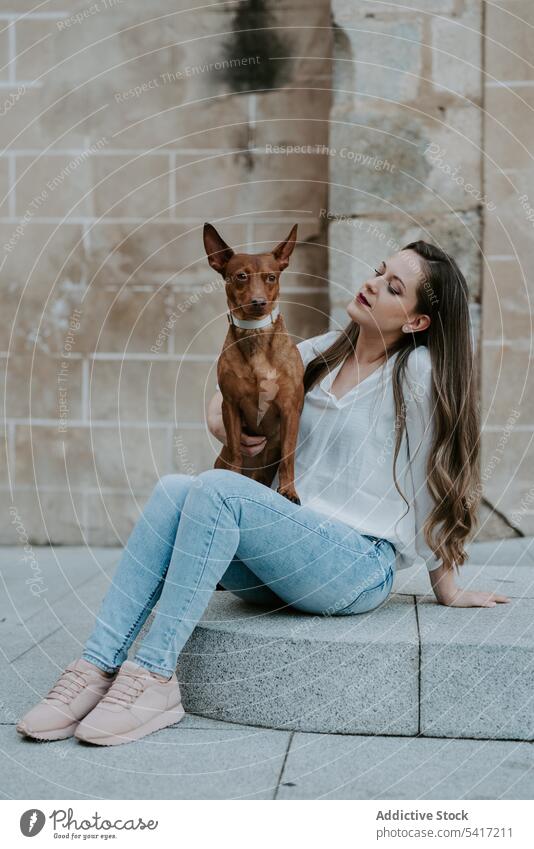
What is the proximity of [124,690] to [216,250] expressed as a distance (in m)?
1.30

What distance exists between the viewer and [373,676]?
2.94 m

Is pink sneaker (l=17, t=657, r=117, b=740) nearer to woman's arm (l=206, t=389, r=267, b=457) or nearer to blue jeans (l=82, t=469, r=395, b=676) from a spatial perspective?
blue jeans (l=82, t=469, r=395, b=676)

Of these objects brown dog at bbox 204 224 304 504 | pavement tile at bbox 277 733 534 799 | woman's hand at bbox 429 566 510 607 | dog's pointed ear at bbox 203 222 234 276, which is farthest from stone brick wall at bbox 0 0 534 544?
pavement tile at bbox 277 733 534 799

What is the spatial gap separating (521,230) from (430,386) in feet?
8.76

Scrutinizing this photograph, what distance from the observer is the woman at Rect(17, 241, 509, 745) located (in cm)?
283

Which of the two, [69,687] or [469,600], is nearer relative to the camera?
[69,687]

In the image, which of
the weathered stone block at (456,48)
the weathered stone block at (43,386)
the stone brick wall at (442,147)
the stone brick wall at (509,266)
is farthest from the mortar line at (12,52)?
the stone brick wall at (509,266)

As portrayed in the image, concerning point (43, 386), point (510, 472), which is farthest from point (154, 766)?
point (43, 386)

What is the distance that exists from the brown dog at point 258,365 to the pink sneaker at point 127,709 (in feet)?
2.26

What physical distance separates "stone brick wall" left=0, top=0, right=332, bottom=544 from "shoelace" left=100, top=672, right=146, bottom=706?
9.61 feet

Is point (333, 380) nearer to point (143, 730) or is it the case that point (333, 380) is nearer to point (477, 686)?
point (477, 686)

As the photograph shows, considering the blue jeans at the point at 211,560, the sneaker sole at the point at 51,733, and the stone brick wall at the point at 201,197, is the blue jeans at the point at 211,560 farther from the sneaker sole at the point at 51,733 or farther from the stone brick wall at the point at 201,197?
the stone brick wall at the point at 201,197
